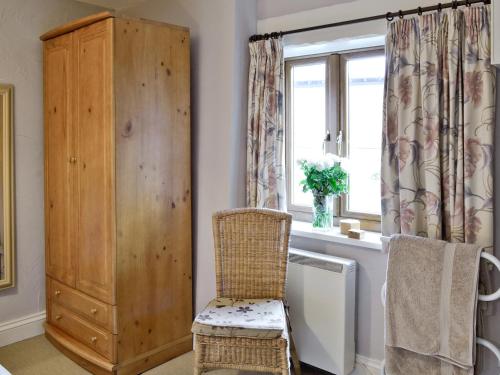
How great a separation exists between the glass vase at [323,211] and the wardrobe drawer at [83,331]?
51.1 inches

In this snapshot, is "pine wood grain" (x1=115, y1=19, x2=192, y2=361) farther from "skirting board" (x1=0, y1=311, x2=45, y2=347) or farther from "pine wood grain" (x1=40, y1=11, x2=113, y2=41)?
"skirting board" (x1=0, y1=311, x2=45, y2=347)

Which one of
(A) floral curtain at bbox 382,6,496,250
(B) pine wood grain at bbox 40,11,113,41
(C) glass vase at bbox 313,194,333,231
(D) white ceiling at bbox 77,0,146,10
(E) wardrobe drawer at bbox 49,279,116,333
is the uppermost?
(D) white ceiling at bbox 77,0,146,10

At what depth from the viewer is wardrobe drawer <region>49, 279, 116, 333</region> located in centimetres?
253

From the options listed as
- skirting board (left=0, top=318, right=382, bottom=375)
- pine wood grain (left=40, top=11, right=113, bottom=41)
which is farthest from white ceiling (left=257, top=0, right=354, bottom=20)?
skirting board (left=0, top=318, right=382, bottom=375)

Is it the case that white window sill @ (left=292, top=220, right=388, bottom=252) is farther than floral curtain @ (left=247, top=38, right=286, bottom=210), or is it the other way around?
floral curtain @ (left=247, top=38, right=286, bottom=210)

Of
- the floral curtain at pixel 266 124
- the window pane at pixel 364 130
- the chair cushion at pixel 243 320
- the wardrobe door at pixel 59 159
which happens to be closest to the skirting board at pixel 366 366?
the chair cushion at pixel 243 320

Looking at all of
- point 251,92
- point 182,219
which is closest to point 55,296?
point 182,219

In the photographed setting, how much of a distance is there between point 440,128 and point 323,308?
3.58 feet

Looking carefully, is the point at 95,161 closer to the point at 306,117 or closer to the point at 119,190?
the point at 119,190

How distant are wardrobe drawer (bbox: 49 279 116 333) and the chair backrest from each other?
61 cm

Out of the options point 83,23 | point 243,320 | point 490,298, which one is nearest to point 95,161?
point 83,23

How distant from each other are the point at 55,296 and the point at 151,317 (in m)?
0.73

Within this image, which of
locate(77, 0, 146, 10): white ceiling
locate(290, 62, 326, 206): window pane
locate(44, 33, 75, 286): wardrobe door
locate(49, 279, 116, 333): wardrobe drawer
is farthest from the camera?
locate(77, 0, 146, 10): white ceiling

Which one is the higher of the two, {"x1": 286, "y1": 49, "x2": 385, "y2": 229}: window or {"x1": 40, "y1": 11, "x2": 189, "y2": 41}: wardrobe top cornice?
{"x1": 40, "y1": 11, "x2": 189, "y2": 41}: wardrobe top cornice
